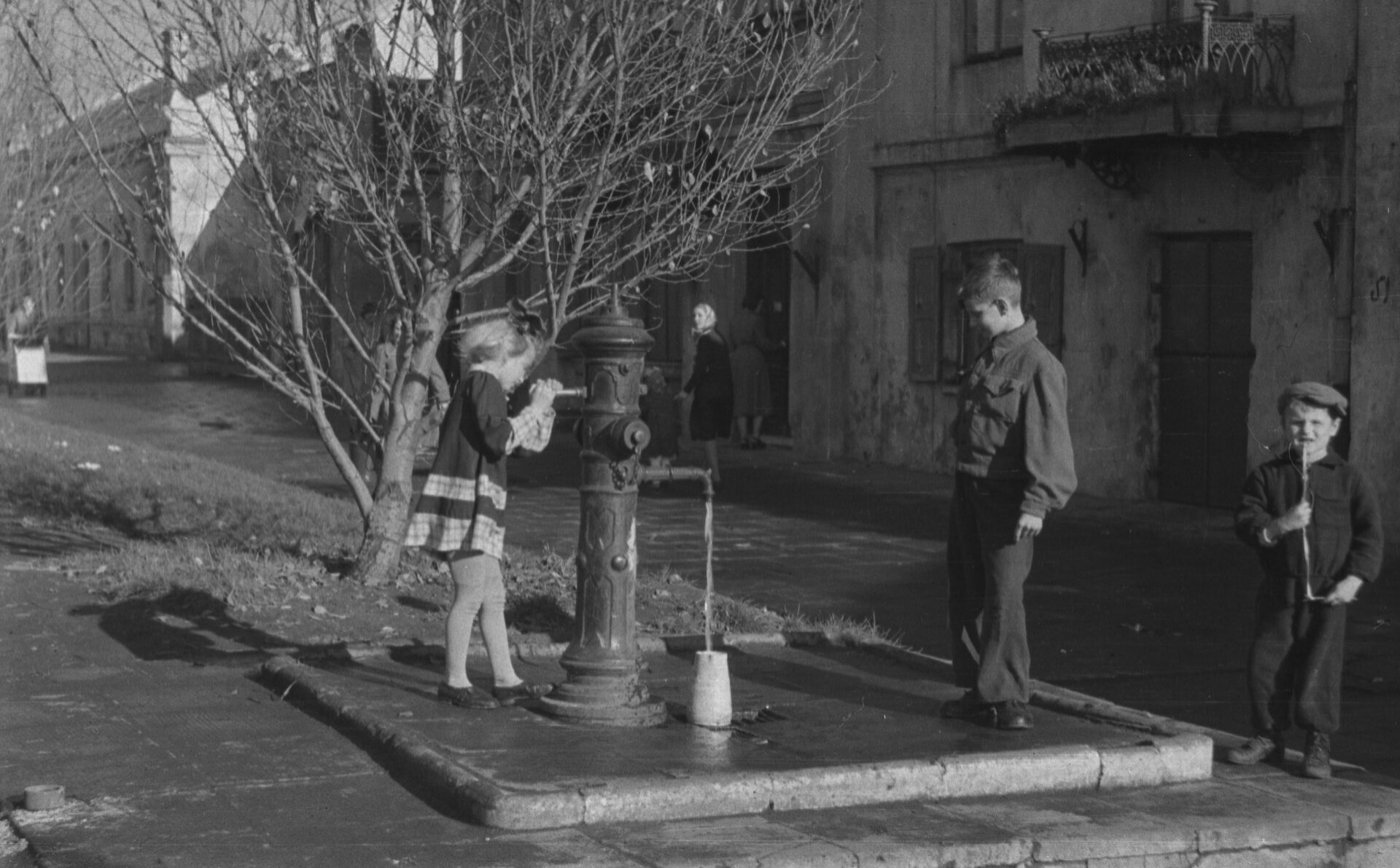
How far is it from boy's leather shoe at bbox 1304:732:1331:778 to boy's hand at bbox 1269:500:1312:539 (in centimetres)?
72

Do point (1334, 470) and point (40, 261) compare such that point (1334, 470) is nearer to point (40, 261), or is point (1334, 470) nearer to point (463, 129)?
point (463, 129)

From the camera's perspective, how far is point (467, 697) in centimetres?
711

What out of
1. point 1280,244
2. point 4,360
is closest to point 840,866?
point 1280,244

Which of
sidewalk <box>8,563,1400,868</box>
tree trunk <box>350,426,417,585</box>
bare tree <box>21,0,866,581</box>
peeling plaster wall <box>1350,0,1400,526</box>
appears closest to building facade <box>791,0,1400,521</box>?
peeling plaster wall <box>1350,0,1400,526</box>

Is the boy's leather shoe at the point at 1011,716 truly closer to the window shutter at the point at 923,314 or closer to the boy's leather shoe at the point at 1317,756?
the boy's leather shoe at the point at 1317,756

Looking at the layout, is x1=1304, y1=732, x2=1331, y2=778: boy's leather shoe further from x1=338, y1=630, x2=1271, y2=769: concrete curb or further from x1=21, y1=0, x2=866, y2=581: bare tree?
x1=21, y1=0, x2=866, y2=581: bare tree

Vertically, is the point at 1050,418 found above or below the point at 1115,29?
below

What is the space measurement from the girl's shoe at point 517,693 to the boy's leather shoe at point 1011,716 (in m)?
1.67

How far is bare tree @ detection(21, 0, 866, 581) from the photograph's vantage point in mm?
9672

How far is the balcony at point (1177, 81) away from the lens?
14.6 m

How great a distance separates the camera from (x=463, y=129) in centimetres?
991

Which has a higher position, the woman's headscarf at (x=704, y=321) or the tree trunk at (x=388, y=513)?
the woman's headscarf at (x=704, y=321)

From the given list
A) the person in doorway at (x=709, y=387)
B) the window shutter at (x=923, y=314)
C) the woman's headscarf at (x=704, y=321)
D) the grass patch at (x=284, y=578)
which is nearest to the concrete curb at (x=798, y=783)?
the grass patch at (x=284, y=578)

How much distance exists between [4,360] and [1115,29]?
28671mm
